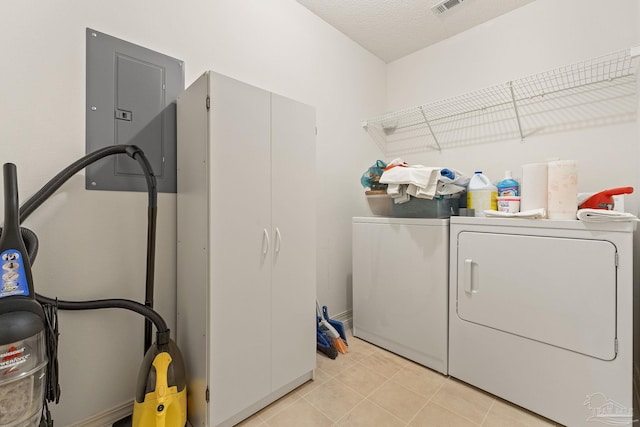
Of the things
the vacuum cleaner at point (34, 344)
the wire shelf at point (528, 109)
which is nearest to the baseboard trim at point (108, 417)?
the vacuum cleaner at point (34, 344)

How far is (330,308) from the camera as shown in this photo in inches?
96.2

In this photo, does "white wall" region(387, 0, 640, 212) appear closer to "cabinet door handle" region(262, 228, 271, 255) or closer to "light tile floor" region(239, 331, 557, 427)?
"light tile floor" region(239, 331, 557, 427)

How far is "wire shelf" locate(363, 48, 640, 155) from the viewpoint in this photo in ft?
5.79

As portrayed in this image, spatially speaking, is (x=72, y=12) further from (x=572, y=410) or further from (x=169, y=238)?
(x=572, y=410)

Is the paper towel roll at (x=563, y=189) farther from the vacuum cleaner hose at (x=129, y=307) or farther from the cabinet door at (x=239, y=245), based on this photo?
the vacuum cleaner hose at (x=129, y=307)

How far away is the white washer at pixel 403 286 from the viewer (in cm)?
183

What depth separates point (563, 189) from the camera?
143 centimetres

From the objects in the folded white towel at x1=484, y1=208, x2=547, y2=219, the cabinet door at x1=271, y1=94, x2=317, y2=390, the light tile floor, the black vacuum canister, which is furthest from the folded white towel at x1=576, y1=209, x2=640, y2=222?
the black vacuum canister

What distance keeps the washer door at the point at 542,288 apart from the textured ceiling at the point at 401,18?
1.80 m

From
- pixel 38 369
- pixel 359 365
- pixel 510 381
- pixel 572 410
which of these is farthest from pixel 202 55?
pixel 572 410

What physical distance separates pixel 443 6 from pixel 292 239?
2144mm

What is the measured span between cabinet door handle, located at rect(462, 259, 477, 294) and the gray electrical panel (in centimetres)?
181

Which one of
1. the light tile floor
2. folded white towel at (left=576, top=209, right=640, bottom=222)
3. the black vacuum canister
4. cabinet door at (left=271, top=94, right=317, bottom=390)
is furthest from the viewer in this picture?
cabinet door at (left=271, top=94, right=317, bottom=390)

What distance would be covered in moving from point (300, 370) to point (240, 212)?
1045 mm
